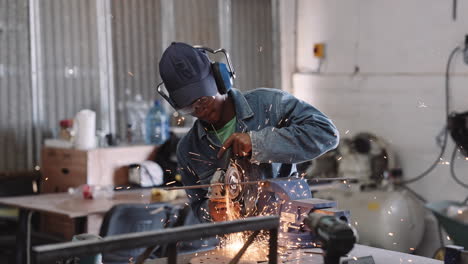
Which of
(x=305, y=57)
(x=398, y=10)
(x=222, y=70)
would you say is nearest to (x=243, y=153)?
(x=222, y=70)

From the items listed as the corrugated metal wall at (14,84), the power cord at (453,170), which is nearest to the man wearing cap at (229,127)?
the corrugated metal wall at (14,84)

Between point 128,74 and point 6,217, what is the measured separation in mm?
1583

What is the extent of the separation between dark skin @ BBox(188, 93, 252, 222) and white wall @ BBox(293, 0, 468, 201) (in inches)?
119

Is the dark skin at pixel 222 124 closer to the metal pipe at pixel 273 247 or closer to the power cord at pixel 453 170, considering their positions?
the metal pipe at pixel 273 247

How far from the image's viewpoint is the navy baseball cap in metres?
2.42

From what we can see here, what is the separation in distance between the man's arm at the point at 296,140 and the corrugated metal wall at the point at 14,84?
10.5 feet

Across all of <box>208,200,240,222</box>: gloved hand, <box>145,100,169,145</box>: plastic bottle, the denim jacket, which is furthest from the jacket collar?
<box>145,100,169,145</box>: plastic bottle

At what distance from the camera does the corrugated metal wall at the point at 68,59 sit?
5.31 metres

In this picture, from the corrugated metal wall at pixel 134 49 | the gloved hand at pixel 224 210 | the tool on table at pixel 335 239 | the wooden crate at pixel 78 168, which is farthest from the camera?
the corrugated metal wall at pixel 134 49

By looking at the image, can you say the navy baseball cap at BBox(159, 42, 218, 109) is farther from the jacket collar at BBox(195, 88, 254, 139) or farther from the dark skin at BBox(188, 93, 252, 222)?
the jacket collar at BBox(195, 88, 254, 139)

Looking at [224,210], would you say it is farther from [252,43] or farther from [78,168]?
[252,43]

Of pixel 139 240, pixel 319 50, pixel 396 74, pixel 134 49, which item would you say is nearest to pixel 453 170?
pixel 396 74

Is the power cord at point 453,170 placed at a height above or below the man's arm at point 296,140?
below

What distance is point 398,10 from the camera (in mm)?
5621
